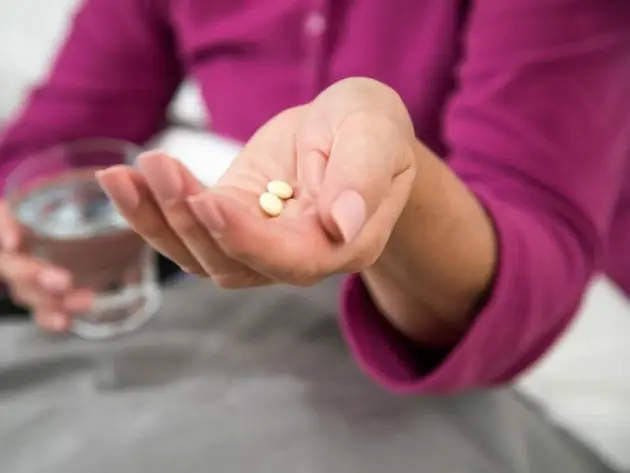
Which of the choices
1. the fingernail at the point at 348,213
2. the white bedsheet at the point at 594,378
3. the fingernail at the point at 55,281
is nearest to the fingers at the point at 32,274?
the fingernail at the point at 55,281

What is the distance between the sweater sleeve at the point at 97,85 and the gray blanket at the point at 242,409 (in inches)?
10.9

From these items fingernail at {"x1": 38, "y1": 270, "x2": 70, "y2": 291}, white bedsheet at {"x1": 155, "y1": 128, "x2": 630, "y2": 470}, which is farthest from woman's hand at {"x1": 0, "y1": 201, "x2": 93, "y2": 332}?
white bedsheet at {"x1": 155, "y1": 128, "x2": 630, "y2": 470}

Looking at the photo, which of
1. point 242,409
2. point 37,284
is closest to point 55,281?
point 37,284

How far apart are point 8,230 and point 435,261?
0.35 meters

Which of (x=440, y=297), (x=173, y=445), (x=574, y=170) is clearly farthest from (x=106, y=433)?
(x=574, y=170)

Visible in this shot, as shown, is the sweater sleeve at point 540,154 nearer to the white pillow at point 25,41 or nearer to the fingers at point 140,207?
the fingers at point 140,207

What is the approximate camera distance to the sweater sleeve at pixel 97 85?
69 cm

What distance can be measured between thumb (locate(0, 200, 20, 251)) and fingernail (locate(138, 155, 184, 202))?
14.7 inches

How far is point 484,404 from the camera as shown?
438 millimetres

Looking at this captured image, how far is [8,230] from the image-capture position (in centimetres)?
57

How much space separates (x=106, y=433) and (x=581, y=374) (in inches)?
13.1

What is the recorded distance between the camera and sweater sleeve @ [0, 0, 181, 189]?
27.2 inches

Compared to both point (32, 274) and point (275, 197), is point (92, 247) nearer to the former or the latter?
point (32, 274)

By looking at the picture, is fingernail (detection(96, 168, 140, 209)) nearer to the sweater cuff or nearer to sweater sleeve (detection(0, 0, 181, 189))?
the sweater cuff
